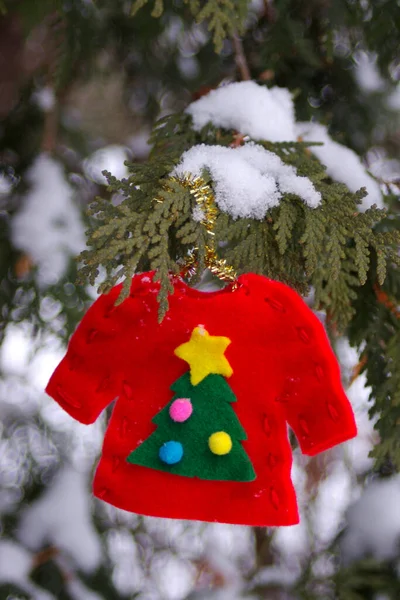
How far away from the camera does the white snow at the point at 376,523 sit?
163 centimetres

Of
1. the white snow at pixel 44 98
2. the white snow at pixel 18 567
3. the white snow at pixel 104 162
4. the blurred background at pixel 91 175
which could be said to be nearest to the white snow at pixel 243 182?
the blurred background at pixel 91 175

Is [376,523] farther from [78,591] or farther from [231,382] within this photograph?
[231,382]

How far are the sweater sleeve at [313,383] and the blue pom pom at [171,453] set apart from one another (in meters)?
0.16

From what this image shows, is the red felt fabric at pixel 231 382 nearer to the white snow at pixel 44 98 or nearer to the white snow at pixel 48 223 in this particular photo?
the white snow at pixel 48 223

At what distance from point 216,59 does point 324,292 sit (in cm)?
93

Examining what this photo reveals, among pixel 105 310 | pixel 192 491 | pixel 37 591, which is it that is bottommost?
pixel 37 591

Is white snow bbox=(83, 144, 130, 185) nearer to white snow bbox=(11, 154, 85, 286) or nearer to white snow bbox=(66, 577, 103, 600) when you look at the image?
white snow bbox=(11, 154, 85, 286)

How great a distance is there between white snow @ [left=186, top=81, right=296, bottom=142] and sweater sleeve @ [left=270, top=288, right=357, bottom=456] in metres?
0.30

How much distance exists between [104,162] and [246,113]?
1033mm

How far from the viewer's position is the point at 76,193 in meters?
1.61

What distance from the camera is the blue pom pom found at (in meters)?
0.81

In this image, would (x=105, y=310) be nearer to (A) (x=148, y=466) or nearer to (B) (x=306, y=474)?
(A) (x=148, y=466)

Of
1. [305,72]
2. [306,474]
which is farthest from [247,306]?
[306,474]

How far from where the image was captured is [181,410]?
0.82 metres
